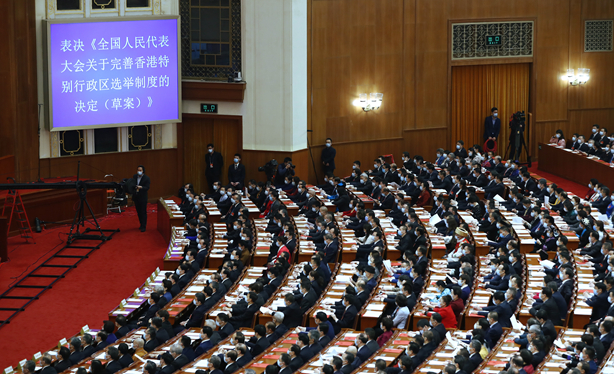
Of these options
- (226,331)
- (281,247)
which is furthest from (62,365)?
(281,247)

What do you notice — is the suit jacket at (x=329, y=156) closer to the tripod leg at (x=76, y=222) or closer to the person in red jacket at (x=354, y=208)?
the person in red jacket at (x=354, y=208)

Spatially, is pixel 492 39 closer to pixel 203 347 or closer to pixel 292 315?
pixel 292 315

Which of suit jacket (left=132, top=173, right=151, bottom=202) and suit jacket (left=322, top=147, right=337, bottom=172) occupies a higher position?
suit jacket (left=322, top=147, right=337, bottom=172)

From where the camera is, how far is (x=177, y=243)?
1638 centimetres

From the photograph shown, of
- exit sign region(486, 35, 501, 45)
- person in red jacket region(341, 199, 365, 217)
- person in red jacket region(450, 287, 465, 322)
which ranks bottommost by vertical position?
person in red jacket region(450, 287, 465, 322)

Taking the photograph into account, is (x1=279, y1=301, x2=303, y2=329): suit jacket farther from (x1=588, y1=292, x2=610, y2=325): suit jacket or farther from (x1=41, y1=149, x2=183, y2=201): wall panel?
(x1=41, y1=149, x2=183, y2=201): wall panel

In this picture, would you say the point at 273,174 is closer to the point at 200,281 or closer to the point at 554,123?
the point at 200,281

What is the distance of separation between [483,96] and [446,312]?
14342 millimetres

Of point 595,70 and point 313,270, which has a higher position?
point 595,70

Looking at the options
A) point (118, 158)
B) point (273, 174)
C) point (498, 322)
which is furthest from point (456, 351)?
point (118, 158)

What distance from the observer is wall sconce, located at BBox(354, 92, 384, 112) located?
23.3 metres

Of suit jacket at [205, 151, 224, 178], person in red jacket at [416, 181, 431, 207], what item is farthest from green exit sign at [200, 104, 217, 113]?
person in red jacket at [416, 181, 431, 207]

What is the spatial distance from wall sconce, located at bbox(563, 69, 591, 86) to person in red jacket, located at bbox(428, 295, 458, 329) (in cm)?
1539

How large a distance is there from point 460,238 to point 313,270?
126 inches
